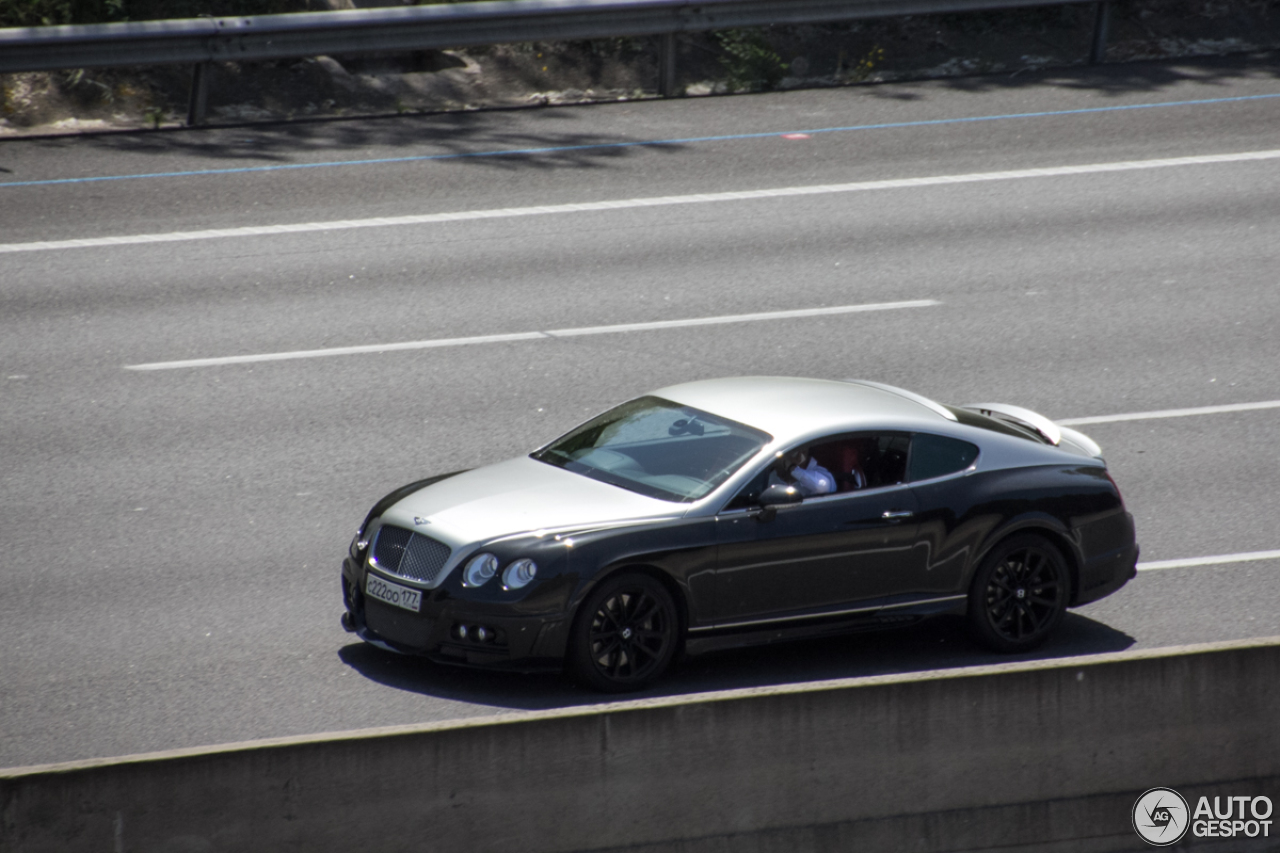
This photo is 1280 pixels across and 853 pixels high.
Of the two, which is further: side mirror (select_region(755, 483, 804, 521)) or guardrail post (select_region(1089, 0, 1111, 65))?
guardrail post (select_region(1089, 0, 1111, 65))

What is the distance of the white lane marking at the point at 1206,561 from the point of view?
935 centimetres

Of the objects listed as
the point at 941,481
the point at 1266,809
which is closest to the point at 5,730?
the point at 941,481

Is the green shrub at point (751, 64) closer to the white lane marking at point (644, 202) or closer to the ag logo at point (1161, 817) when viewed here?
the white lane marking at point (644, 202)

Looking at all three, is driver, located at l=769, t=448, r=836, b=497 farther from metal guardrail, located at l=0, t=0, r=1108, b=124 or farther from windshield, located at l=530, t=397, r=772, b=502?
metal guardrail, located at l=0, t=0, r=1108, b=124

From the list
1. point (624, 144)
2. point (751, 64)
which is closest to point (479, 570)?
point (624, 144)

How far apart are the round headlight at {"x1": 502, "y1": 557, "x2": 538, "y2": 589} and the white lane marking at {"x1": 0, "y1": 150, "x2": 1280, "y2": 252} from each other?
8.28 metres

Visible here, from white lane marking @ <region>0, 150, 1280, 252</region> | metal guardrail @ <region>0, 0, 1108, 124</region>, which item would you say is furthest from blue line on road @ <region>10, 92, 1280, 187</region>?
metal guardrail @ <region>0, 0, 1108, 124</region>

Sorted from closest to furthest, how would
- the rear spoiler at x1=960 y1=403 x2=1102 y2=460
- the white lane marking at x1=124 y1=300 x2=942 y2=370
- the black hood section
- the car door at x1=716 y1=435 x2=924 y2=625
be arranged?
the car door at x1=716 y1=435 x2=924 y2=625, the black hood section, the rear spoiler at x1=960 y1=403 x2=1102 y2=460, the white lane marking at x1=124 y1=300 x2=942 y2=370

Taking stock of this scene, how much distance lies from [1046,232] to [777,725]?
33.4 feet

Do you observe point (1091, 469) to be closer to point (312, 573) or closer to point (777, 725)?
point (777, 725)

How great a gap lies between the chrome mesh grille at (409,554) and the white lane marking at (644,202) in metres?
7.71

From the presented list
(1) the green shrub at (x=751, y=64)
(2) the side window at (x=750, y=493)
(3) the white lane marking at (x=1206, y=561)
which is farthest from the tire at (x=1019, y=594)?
(1) the green shrub at (x=751, y=64)

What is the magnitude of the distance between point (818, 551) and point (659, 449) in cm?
101

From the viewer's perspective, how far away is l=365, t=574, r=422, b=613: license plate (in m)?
7.55
